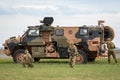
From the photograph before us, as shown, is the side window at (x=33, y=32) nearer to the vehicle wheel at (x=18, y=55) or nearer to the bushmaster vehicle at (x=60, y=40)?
the bushmaster vehicle at (x=60, y=40)

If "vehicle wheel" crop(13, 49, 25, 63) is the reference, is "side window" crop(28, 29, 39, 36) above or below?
above

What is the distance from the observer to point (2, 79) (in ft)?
60.3

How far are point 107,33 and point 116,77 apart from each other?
13597 mm

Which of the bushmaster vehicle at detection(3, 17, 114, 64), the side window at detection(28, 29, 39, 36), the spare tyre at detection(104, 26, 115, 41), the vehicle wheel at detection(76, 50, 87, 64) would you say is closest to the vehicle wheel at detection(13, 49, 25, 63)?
the bushmaster vehicle at detection(3, 17, 114, 64)

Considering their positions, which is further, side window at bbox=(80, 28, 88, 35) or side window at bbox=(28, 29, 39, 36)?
side window at bbox=(28, 29, 39, 36)

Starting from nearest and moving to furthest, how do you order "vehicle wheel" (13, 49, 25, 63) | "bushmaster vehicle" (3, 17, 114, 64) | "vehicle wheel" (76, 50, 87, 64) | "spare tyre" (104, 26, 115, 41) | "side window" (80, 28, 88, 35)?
"vehicle wheel" (76, 50, 87, 64), "bushmaster vehicle" (3, 17, 114, 64), "side window" (80, 28, 88, 35), "vehicle wheel" (13, 49, 25, 63), "spare tyre" (104, 26, 115, 41)

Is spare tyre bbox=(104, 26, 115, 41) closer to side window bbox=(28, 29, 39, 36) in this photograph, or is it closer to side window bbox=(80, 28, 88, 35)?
side window bbox=(80, 28, 88, 35)

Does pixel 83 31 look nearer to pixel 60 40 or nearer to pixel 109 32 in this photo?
pixel 60 40

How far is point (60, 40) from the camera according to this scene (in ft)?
104

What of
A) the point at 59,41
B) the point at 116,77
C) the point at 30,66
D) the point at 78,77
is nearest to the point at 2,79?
the point at 78,77

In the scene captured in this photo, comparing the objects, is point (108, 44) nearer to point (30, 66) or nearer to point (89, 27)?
point (89, 27)

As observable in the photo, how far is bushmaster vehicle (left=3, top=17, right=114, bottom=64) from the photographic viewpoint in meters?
31.5

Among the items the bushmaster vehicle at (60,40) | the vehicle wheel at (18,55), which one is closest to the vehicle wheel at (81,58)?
the bushmaster vehicle at (60,40)

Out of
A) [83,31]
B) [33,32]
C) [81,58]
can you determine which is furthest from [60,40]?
[33,32]
